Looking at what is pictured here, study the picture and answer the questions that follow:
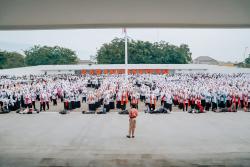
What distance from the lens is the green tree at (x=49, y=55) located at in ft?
257

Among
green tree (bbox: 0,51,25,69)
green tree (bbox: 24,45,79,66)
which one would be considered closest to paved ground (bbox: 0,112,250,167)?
green tree (bbox: 24,45,79,66)

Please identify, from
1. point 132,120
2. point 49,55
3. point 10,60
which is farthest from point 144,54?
point 132,120

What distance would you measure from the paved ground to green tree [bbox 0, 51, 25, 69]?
218 feet

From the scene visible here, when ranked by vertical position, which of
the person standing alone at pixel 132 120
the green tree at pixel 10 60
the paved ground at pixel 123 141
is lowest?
the paved ground at pixel 123 141

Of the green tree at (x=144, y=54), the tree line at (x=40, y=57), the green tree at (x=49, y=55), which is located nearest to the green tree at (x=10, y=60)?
the tree line at (x=40, y=57)

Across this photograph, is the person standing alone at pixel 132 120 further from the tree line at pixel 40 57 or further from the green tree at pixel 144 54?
the tree line at pixel 40 57

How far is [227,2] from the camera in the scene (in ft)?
19.4

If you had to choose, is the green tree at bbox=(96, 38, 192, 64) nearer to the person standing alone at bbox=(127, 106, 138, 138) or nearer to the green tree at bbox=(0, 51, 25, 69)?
the green tree at bbox=(0, 51, 25, 69)

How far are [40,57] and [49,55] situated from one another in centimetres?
276

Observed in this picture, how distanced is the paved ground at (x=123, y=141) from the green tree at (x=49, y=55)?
65330mm

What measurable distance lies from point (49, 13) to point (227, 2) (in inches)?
157

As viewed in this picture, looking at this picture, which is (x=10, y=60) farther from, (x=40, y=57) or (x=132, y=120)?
(x=132, y=120)

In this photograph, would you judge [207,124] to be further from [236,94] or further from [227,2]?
[227,2]

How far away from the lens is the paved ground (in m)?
7.93
